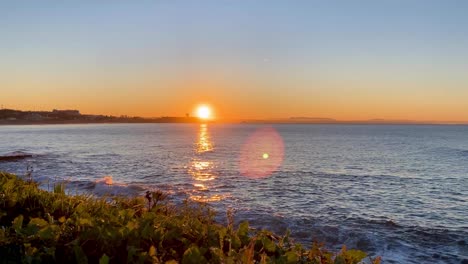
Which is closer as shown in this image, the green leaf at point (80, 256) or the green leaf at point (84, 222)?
the green leaf at point (80, 256)

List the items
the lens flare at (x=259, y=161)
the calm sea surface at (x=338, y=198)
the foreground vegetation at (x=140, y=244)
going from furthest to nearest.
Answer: the lens flare at (x=259, y=161), the calm sea surface at (x=338, y=198), the foreground vegetation at (x=140, y=244)

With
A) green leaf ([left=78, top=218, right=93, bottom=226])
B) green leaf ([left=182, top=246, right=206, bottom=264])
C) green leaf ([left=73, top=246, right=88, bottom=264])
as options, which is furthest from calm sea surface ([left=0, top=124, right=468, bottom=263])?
green leaf ([left=73, top=246, right=88, bottom=264])

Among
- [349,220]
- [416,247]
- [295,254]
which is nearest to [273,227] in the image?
[349,220]

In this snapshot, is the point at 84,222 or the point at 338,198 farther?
the point at 338,198

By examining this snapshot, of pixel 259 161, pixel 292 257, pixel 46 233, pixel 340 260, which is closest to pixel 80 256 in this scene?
pixel 46 233

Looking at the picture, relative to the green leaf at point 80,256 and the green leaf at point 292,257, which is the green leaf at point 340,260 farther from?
the green leaf at point 80,256

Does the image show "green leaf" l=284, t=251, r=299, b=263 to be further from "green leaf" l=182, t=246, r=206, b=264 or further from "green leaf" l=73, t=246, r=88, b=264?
"green leaf" l=73, t=246, r=88, b=264

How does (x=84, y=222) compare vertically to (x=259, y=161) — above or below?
above

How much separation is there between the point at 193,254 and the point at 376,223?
15.0 meters

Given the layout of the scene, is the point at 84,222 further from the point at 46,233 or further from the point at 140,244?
the point at 140,244

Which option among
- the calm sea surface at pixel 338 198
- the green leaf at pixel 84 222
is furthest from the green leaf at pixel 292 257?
the calm sea surface at pixel 338 198

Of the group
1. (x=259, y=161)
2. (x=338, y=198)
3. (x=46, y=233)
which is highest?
(x=46, y=233)

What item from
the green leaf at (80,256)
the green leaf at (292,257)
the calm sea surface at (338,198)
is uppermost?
the green leaf at (292,257)

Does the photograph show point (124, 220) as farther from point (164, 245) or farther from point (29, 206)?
point (29, 206)
